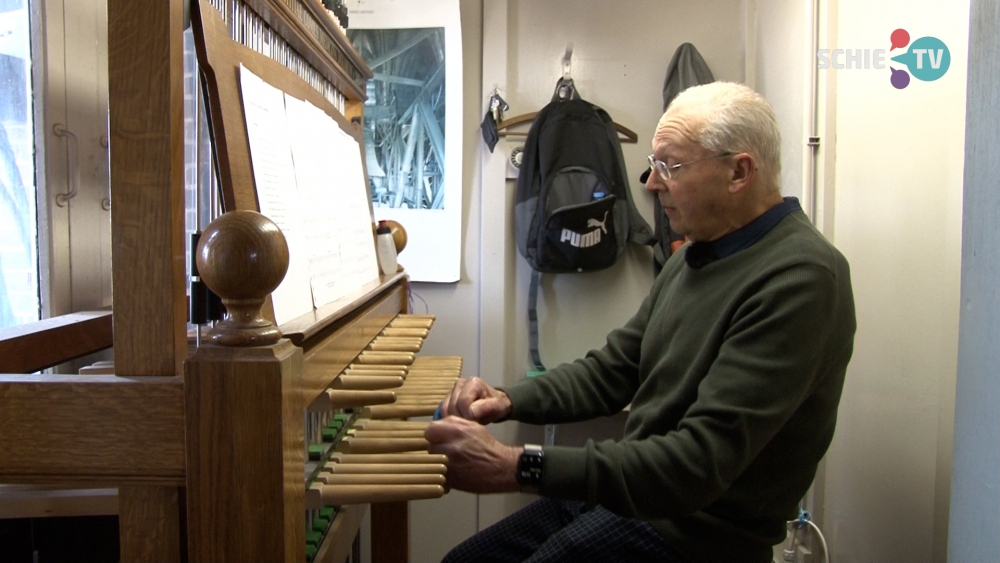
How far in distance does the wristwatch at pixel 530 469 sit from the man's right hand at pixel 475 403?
286 millimetres

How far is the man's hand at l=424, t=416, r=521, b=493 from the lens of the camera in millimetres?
1061

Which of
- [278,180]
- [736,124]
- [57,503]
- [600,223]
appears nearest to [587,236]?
[600,223]

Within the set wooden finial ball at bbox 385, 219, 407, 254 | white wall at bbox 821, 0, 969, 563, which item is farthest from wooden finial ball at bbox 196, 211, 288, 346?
white wall at bbox 821, 0, 969, 563

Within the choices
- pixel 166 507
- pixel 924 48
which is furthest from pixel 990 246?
pixel 166 507

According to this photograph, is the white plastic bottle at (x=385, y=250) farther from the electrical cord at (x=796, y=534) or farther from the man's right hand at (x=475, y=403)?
the electrical cord at (x=796, y=534)

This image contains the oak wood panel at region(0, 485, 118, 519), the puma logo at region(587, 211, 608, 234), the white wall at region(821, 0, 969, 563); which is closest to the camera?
the oak wood panel at region(0, 485, 118, 519)

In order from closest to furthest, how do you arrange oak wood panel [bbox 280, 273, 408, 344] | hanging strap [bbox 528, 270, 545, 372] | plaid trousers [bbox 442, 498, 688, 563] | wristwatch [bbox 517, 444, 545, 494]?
oak wood panel [bbox 280, 273, 408, 344] < wristwatch [bbox 517, 444, 545, 494] < plaid trousers [bbox 442, 498, 688, 563] < hanging strap [bbox 528, 270, 545, 372]

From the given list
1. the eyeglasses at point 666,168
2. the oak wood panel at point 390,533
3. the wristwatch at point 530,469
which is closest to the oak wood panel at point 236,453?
the wristwatch at point 530,469

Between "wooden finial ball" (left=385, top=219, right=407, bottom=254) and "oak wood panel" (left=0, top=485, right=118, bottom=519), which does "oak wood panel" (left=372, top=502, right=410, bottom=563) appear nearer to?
"wooden finial ball" (left=385, top=219, right=407, bottom=254)

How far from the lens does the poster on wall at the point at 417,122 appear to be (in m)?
2.50

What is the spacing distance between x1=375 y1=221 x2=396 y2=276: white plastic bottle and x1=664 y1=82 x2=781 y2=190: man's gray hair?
0.77 m

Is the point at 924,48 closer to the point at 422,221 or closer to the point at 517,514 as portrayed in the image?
the point at 517,514

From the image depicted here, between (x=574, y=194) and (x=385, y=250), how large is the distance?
93 centimetres

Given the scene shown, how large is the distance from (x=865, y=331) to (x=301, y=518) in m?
1.59
